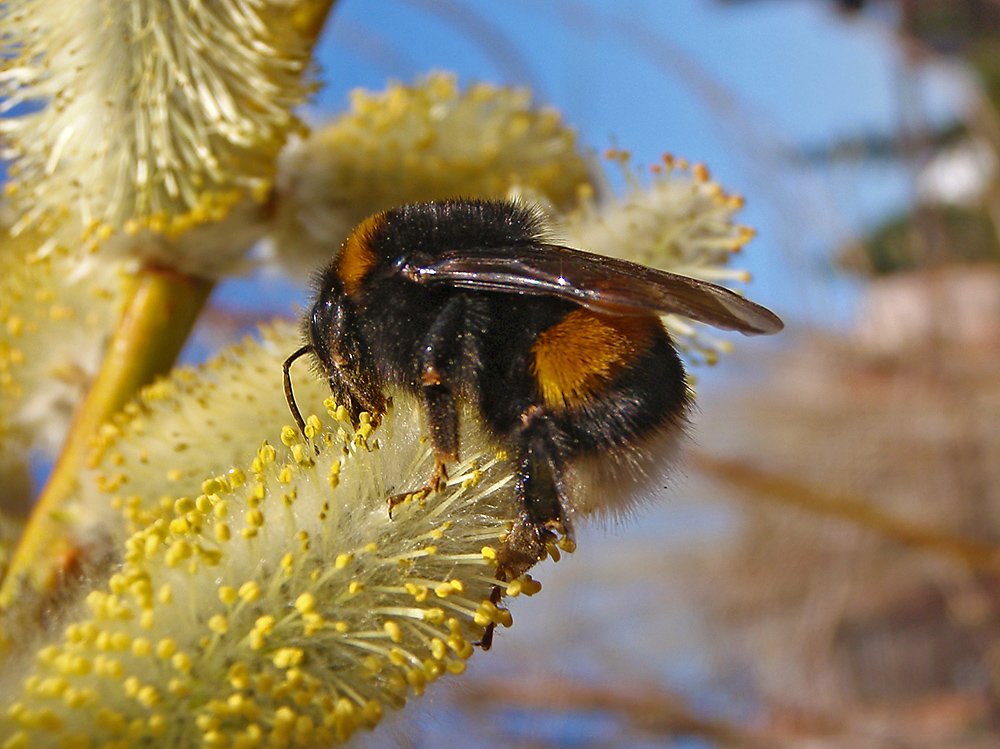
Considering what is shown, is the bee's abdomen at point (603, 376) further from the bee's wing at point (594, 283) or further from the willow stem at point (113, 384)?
the willow stem at point (113, 384)

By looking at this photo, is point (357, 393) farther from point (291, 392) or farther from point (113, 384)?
point (113, 384)

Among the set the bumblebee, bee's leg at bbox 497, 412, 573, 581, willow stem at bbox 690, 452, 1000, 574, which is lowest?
bee's leg at bbox 497, 412, 573, 581

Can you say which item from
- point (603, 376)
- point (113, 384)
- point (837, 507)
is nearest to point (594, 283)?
point (603, 376)

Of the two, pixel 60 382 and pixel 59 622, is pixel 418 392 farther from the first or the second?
pixel 60 382

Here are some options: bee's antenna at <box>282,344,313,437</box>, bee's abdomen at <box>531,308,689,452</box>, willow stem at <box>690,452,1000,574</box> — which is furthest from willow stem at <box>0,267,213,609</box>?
willow stem at <box>690,452,1000,574</box>

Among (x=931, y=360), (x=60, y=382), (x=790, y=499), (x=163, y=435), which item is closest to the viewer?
(x=163, y=435)

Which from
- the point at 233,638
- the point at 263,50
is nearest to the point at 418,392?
the point at 233,638

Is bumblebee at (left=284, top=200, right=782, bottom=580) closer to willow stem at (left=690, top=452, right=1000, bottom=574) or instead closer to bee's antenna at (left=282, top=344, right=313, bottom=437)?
bee's antenna at (left=282, top=344, right=313, bottom=437)
